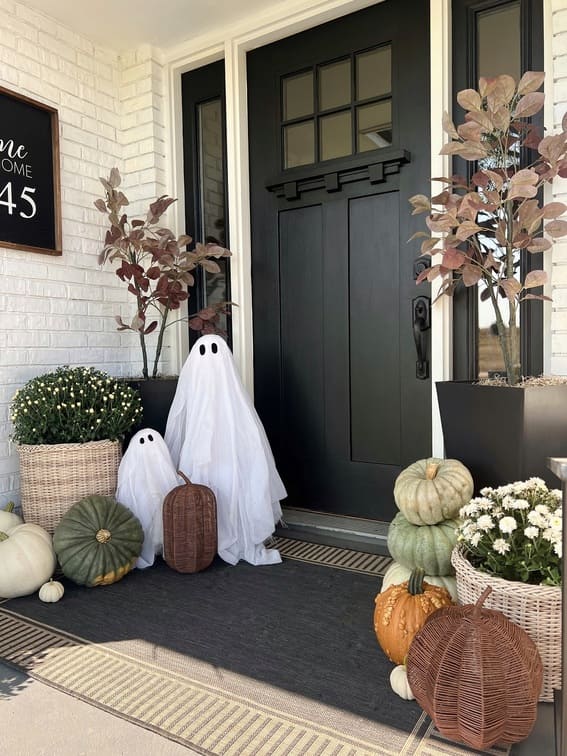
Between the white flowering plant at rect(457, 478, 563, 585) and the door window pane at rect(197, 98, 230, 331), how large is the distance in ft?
6.05

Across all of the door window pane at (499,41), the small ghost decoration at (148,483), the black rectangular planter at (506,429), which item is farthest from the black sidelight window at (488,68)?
the small ghost decoration at (148,483)

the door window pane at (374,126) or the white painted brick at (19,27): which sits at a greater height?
the white painted brick at (19,27)

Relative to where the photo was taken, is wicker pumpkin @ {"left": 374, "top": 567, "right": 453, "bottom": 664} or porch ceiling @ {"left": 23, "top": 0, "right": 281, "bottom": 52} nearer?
wicker pumpkin @ {"left": 374, "top": 567, "right": 453, "bottom": 664}

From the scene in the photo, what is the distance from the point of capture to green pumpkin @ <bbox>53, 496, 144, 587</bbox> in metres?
2.04

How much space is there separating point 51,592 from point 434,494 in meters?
1.33

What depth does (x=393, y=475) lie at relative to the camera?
2611 millimetres

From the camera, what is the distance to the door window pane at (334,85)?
2648 mm

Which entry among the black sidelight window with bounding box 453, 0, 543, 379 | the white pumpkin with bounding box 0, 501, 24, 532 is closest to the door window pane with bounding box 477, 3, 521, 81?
the black sidelight window with bounding box 453, 0, 543, 379

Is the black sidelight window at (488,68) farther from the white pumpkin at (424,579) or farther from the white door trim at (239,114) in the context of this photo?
the white pumpkin at (424,579)

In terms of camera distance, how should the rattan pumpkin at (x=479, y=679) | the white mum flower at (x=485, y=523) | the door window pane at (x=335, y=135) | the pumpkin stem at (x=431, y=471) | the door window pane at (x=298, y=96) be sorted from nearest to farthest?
the rattan pumpkin at (x=479, y=679)
the white mum flower at (x=485, y=523)
the pumpkin stem at (x=431, y=471)
the door window pane at (x=335, y=135)
the door window pane at (x=298, y=96)

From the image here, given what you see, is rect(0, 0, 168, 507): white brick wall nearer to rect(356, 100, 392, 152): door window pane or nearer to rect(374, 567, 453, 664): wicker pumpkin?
rect(356, 100, 392, 152): door window pane

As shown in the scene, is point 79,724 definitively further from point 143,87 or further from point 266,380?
point 143,87

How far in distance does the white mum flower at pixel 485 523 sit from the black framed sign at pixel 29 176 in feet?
7.46

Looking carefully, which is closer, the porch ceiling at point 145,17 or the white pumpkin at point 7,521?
the white pumpkin at point 7,521
